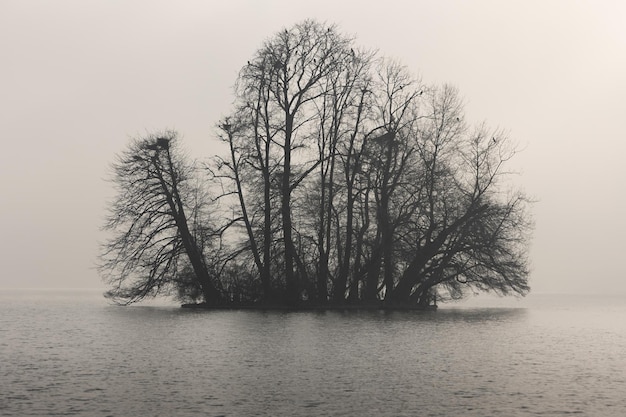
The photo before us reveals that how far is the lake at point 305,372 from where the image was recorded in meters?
15.3

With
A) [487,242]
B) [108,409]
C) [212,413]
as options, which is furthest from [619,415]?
[487,242]

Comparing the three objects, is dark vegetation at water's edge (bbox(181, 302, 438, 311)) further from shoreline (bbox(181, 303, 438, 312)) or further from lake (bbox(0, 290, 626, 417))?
lake (bbox(0, 290, 626, 417))

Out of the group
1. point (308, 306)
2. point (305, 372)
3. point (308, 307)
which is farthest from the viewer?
point (308, 306)

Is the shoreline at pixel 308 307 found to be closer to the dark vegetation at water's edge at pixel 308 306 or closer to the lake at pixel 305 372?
the dark vegetation at water's edge at pixel 308 306

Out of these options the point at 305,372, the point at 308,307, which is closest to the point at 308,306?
the point at 308,307

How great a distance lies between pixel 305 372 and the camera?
20188mm

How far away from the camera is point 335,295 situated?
52.4 meters

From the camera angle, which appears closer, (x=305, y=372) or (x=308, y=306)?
(x=305, y=372)

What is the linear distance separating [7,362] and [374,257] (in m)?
31.8

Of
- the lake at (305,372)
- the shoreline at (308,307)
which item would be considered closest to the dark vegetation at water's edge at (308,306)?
the shoreline at (308,307)

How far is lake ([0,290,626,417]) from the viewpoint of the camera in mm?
15258

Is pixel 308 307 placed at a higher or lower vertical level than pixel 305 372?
higher

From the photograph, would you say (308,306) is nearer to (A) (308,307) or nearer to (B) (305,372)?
(A) (308,307)

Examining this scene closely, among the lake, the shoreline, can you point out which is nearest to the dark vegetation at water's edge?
the shoreline
